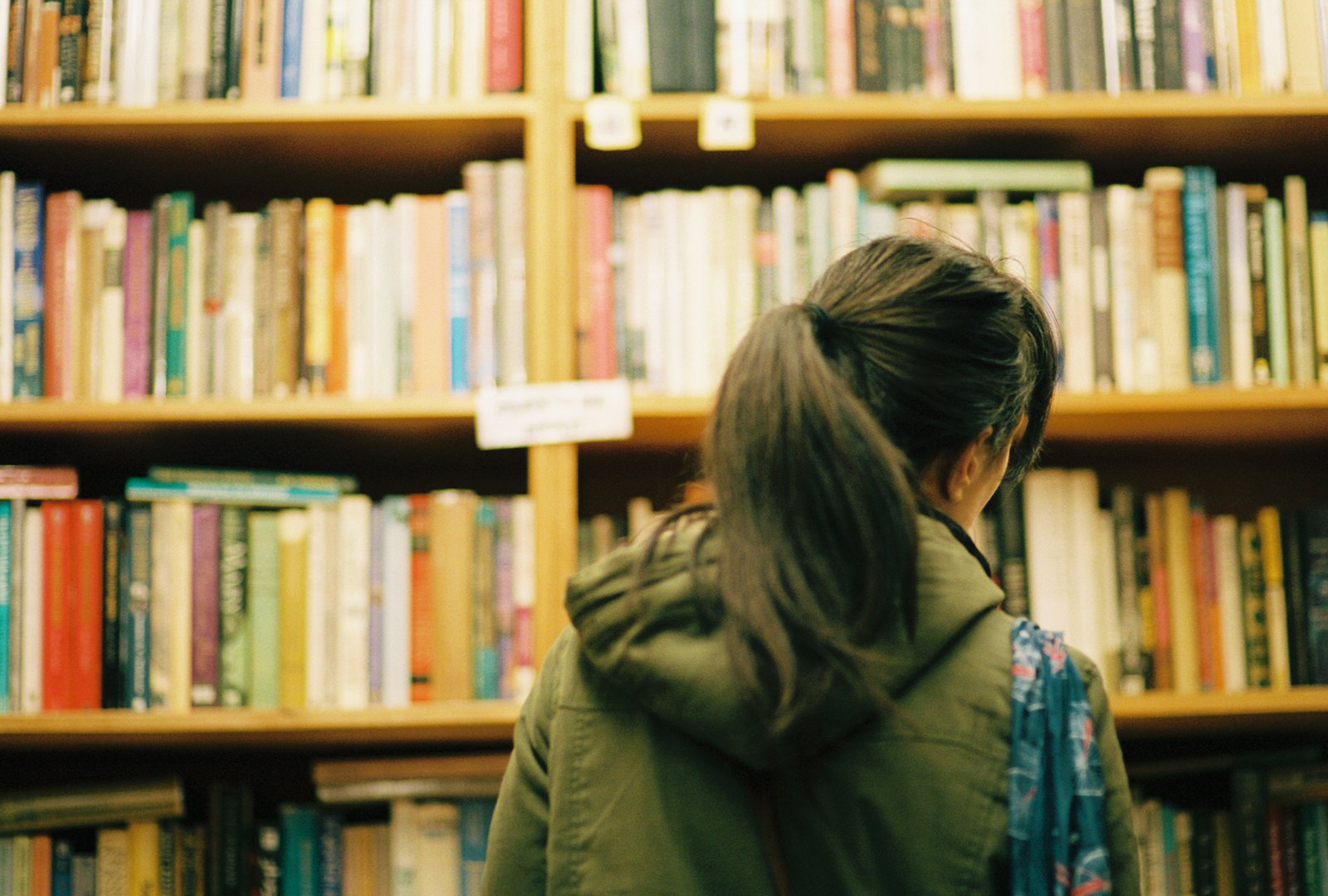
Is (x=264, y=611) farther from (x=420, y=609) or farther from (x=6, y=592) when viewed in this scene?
(x=6, y=592)

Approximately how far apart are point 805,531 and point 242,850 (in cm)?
107

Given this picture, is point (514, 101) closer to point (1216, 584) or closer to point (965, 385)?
point (965, 385)

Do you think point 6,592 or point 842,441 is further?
point 6,592

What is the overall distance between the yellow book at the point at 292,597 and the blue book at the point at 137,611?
165 millimetres

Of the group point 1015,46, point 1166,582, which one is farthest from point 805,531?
point 1015,46

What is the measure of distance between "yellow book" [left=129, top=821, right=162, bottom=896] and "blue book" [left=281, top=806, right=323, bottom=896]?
159 mm

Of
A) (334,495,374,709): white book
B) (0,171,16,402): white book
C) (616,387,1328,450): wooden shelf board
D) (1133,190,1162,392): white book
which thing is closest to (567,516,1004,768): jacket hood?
(616,387,1328,450): wooden shelf board

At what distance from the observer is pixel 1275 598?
1.54 m

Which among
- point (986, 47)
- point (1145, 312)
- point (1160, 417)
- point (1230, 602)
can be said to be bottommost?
point (1230, 602)

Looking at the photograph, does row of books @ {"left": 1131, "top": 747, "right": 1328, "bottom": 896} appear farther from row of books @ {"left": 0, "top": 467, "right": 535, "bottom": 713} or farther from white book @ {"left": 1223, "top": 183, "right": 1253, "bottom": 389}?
row of books @ {"left": 0, "top": 467, "right": 535, "bottom": 713}

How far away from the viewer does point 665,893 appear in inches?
31.5

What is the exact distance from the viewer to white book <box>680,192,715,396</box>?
1541mm

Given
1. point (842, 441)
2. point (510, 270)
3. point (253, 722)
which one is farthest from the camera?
point (510, 270)

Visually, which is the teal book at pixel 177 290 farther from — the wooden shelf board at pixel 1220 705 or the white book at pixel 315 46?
the wooden shelf board at pixel 1220 705
